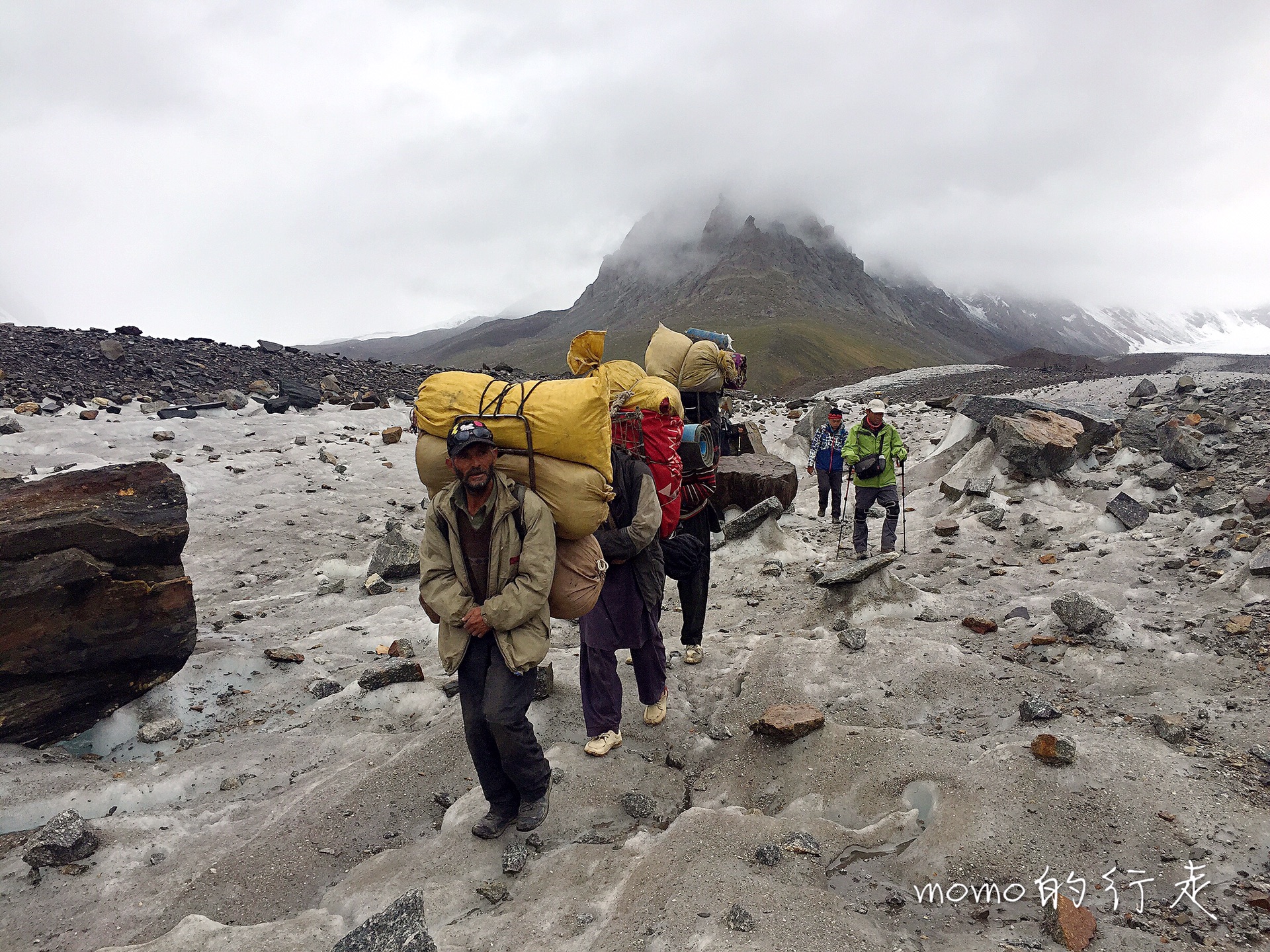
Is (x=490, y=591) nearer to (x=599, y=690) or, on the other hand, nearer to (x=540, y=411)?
(x=540, y=411)

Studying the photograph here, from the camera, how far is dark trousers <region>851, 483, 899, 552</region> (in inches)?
390

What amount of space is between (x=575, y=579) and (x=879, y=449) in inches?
270

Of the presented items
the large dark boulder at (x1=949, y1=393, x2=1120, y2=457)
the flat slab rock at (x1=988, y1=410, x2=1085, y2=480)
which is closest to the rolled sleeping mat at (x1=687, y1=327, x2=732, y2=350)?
the flat slab rock at (x1=988, y1=410, x2=1085, y2=480)

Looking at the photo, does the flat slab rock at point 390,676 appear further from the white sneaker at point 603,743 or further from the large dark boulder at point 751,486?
the large dark boulder at point 751,486

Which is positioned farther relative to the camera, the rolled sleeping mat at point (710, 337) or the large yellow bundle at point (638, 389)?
the rolled sleeping mat at point (710, 337)

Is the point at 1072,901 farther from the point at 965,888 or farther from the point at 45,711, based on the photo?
the point at 45,711

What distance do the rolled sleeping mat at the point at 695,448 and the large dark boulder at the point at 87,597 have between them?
16.7 ft

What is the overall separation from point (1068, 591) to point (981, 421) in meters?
7.80

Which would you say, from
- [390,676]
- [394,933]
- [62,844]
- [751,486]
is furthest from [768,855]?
[751,486]

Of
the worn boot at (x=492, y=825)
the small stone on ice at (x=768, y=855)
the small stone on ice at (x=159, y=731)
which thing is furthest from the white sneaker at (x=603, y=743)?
the small stone on ice at (x=159, y=731)

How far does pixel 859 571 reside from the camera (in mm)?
7715

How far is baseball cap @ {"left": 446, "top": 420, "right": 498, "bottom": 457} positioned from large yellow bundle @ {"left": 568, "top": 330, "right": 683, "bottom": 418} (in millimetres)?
1525

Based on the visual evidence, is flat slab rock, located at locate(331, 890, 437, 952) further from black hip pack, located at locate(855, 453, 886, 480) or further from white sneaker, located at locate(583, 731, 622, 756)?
black hip pack, located at locate(855, 453, 886, 480)

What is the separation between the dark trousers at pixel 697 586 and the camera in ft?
22.4
